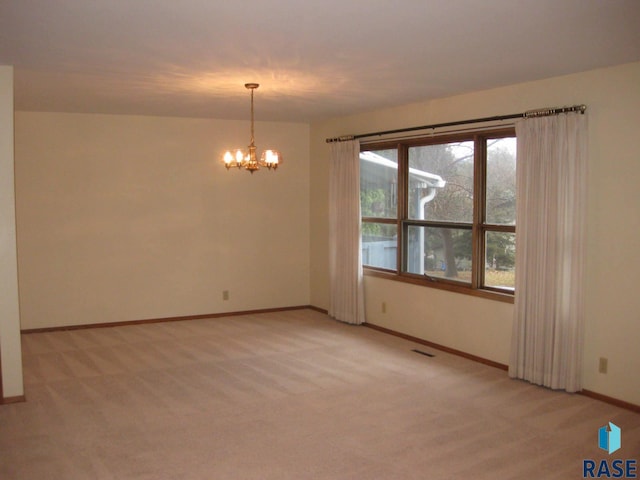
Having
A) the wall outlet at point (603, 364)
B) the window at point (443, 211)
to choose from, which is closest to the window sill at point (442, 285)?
the window at point (443, 211)

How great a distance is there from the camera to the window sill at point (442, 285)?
5293 mm

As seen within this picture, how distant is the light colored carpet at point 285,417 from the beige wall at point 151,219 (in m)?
1.03

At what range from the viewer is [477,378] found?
5039 mm

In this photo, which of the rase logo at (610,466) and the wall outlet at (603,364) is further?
the wall outlet at (603,364)

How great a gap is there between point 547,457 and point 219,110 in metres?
4.88

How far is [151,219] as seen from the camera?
23.6 feet

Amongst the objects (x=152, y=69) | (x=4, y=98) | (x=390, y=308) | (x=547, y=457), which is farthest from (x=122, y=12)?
(x=390, y=308)

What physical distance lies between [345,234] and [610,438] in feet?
13.0

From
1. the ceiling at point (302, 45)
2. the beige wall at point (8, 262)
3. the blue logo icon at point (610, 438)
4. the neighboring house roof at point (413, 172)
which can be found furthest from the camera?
the neighboring house roof at point (413, 172)

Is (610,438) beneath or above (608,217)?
beneath

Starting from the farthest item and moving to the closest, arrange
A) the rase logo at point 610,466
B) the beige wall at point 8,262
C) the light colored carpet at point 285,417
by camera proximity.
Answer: the beige wall at point 8,262 → the light colored carpet at point 285,417 → the rase logo at point 610,466

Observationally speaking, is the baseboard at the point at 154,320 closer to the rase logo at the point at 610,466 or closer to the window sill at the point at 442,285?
the window sill at the point at 442,285

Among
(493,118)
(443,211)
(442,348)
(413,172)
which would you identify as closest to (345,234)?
(413,172)

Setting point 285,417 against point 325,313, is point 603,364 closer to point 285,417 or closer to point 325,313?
point 285,417
